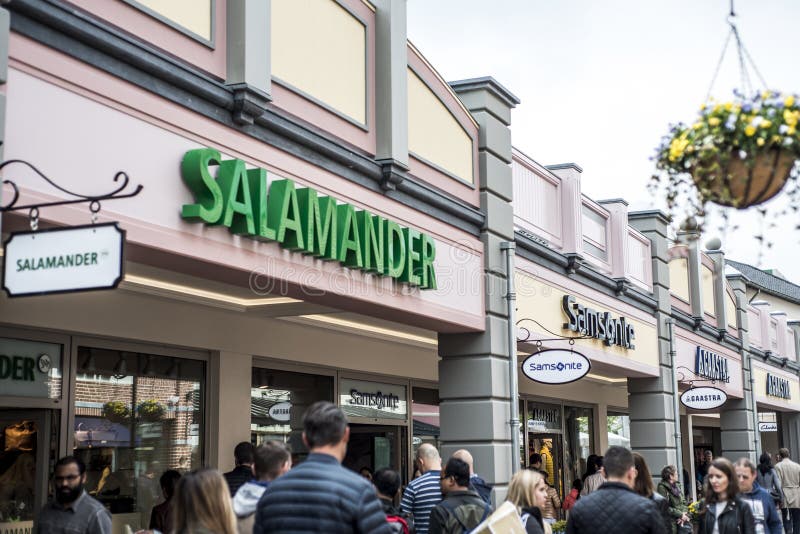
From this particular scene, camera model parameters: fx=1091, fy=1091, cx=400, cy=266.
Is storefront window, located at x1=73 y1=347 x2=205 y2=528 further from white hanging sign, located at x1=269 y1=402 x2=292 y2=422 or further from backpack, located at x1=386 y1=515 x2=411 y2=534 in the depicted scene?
backpack, located at x1=386 y1=515 x2=411 y2=534

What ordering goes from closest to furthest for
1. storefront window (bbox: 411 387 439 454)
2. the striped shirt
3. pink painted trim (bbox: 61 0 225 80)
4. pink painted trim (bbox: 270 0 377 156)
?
pink painted trim (bbox: 61 0 225 80), the striped shirt, pink painted trim (bbox: 270 0 377 156), storefront window (bbox: 411 387 439 454)

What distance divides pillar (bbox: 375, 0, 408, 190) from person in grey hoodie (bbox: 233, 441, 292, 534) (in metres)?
4.59

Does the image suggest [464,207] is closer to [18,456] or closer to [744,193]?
[18,456]

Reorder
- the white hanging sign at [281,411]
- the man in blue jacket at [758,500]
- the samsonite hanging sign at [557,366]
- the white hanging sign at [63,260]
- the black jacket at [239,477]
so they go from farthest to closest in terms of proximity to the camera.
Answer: the white hanging sign at [281,411] < the samsonite hanging sign at [557,366] < the black jacket at [239,477] < the man in blue jacket at [758,500] < the white hanging sign at [63,260]

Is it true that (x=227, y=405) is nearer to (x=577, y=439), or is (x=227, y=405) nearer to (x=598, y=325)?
(x=598, y=325)

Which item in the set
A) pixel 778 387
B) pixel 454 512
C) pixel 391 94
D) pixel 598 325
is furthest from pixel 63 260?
pixel 778 387

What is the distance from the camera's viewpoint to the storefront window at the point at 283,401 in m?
13.3

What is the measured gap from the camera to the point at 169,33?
8273mm

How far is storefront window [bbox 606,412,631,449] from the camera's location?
84.5 ft

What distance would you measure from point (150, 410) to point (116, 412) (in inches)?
22.1

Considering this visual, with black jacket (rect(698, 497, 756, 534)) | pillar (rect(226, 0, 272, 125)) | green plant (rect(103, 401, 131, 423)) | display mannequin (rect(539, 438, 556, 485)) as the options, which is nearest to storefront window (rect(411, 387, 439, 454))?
display mannequin (rect(539, 438, 556, 485))

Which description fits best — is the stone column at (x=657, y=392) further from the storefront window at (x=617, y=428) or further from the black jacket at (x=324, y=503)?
the black jacket at (x=324, y=503)

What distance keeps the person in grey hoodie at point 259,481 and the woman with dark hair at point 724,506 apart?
149 inches

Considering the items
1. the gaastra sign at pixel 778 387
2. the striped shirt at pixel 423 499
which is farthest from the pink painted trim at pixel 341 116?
the gaastra sign at pixel 778 387
